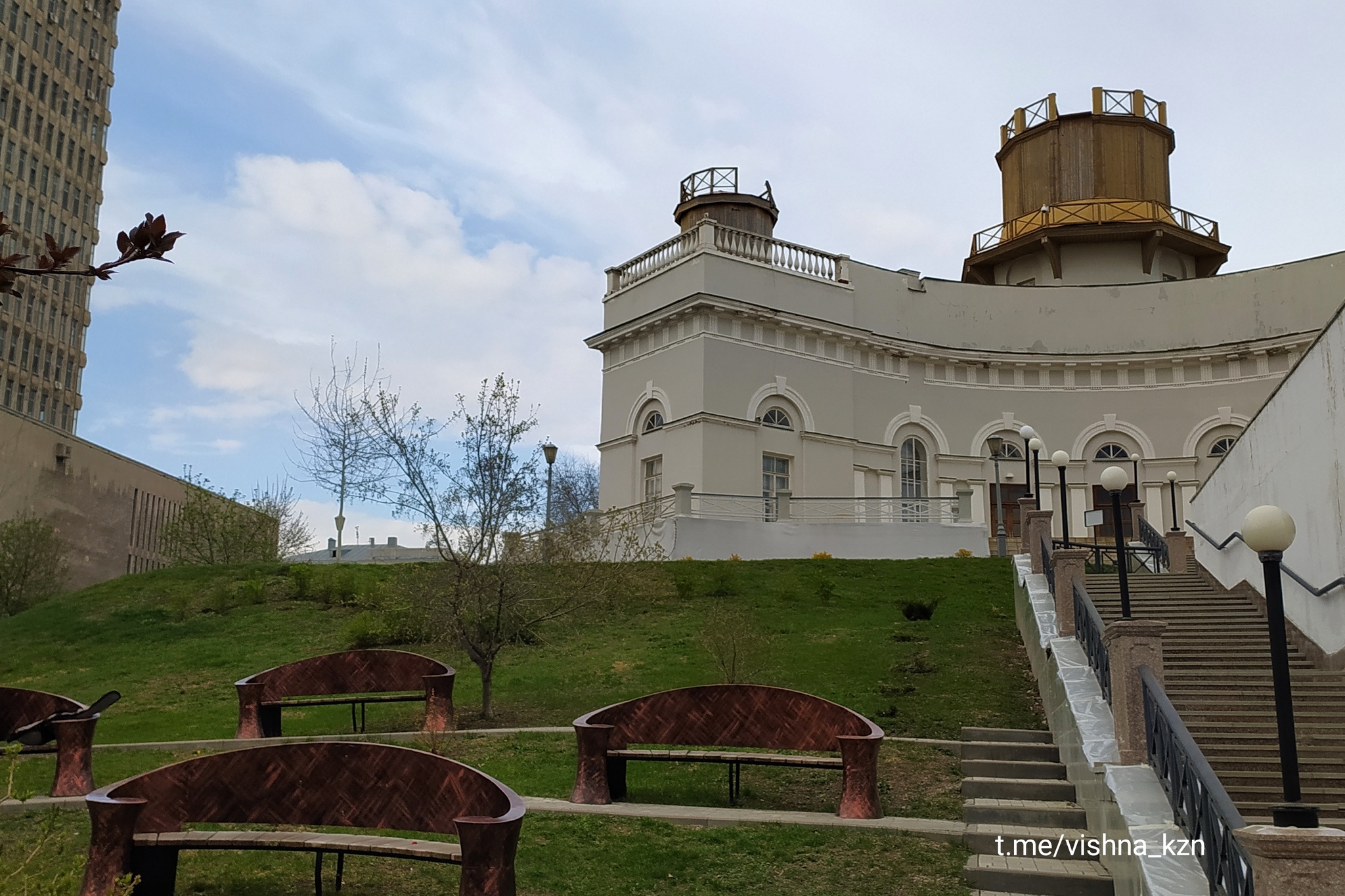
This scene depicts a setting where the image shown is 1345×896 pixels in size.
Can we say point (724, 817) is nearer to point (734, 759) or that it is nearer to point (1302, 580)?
Answer: point (734, 759)

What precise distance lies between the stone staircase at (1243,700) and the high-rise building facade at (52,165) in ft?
192

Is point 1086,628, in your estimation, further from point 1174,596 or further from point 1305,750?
point 1174,596

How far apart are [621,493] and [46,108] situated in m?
50.5

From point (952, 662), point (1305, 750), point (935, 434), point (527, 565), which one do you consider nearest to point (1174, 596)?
point (952, 662)

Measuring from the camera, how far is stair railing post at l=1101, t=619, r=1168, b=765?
8.84 m

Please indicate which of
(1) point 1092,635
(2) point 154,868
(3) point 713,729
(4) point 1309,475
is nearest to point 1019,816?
(1) point 1092,635

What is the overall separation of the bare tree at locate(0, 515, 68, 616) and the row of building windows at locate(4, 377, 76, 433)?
35.5m

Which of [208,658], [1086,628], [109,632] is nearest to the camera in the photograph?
[1086,628]

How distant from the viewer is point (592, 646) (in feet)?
61.7

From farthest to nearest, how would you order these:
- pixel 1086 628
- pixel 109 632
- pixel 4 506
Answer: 1. pixel 4 506
2. pixel 109 632
3. pixel 1086 628

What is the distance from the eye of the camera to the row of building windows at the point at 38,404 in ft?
201

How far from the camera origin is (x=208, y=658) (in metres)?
18.6

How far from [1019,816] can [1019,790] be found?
76 cm

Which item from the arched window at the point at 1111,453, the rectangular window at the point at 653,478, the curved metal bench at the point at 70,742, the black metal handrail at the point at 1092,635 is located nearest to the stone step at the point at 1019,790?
the black metal handrail at the point at 1092,635
